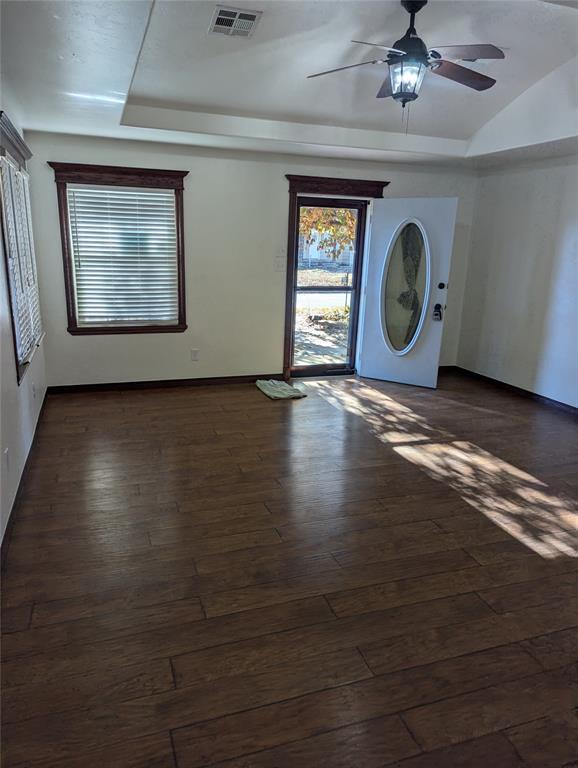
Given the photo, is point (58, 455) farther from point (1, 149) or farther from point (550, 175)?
point (550, 175)

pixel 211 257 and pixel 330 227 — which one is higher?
pixel 330 227

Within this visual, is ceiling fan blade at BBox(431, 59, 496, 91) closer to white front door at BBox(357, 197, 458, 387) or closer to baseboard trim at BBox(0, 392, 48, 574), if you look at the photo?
white front door at BBox(357, 197, 458, 387)

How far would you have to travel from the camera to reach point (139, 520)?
9.57 feet

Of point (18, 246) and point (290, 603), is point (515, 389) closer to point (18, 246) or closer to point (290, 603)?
Result: point (290, 603)

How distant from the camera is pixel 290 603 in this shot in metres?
2.30

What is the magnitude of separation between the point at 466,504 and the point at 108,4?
3074mm

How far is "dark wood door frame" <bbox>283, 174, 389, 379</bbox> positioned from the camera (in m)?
5.41

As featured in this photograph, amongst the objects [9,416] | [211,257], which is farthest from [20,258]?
[211,257]

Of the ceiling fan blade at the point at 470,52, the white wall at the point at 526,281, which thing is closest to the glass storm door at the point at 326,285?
the white wall at the point at 526,281

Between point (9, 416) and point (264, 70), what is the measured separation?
2.99 metres

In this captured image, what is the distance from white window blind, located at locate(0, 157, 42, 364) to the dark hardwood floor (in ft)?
2.77

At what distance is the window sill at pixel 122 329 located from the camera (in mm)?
5020

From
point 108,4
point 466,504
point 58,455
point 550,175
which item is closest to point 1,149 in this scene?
point 108,4

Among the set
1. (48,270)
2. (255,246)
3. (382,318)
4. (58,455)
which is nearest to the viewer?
(58,455)
